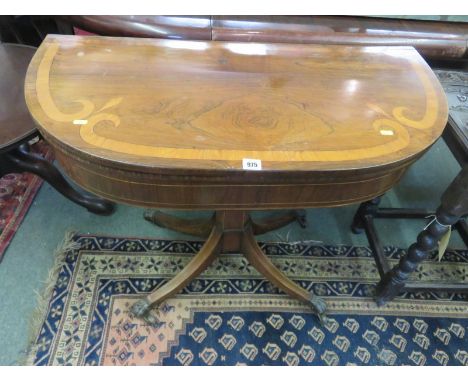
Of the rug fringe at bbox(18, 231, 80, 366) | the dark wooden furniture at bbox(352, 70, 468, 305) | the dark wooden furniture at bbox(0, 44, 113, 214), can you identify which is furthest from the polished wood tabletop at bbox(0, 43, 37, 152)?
the dark wooden furniture at bbox(352, 70, 468, 305)

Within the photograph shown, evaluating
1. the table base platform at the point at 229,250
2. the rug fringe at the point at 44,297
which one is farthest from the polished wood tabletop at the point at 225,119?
the rug fringe at the point at 44,297

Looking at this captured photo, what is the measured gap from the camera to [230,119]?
0.65 metres

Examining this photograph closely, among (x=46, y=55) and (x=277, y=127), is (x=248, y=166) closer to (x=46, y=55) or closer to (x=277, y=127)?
(x=277, y=127)

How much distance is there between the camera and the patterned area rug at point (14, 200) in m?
1.24

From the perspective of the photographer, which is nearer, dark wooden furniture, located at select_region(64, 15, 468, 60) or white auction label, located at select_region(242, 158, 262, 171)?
white auction label, located at select_region(242, 158, 262, 171)

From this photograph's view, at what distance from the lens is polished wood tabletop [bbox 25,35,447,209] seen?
578 millimetres

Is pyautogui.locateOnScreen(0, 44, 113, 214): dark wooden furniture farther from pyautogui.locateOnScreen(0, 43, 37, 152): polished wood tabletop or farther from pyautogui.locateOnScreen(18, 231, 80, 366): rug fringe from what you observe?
pyautogui.locateOnScreen(18, 231, 80, 366): rug fringe

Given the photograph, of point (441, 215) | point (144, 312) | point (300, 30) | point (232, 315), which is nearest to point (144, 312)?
point (144, 312)

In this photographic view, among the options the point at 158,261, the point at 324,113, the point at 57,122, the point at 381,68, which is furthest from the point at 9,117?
the point at 381,68

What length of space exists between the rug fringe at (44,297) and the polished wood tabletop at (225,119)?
25.0 inches

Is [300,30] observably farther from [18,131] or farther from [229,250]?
[18,131]

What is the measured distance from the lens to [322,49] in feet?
2.82

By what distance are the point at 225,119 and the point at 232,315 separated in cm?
71

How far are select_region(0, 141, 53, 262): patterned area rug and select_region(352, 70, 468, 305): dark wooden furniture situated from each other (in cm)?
131
